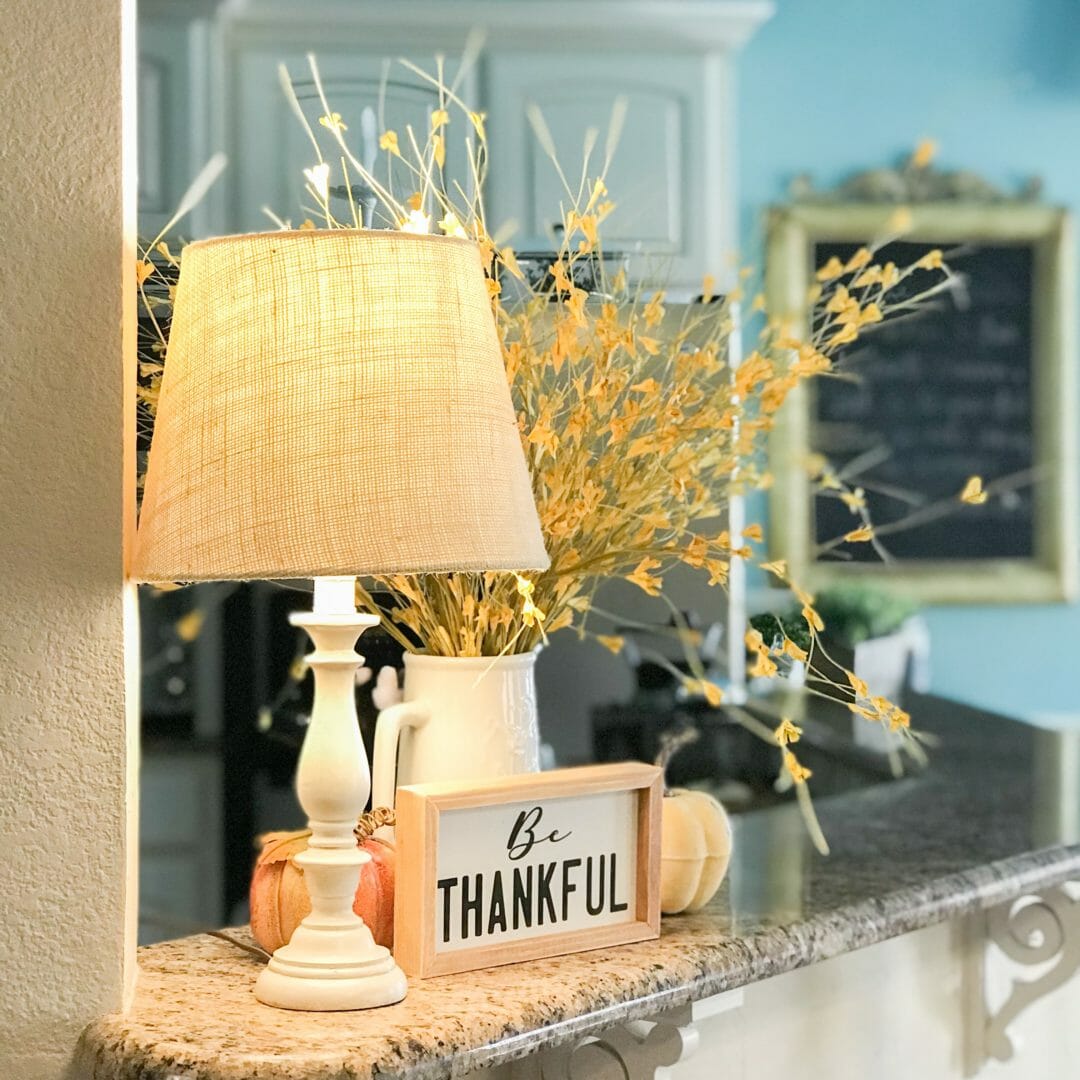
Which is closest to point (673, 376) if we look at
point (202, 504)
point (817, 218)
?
point (202, 504)

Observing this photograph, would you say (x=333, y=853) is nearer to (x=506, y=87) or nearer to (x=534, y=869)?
(x=534, y=869)

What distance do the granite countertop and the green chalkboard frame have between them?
2201 mm

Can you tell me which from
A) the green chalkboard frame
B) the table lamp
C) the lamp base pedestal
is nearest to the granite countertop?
the lamp base pedestal

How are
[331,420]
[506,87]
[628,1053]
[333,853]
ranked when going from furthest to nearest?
[506,87], [628,1053], [333,853], [331,420]

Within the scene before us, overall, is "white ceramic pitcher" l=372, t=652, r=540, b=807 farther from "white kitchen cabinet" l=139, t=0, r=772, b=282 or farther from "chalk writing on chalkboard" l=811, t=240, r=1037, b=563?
"chalk writing on chalkboard" l=811, t=240, r=1037, b=563

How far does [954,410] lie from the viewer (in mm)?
4094

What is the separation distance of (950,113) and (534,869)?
346 cm

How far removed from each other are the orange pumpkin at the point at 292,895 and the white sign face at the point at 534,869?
0.05 m

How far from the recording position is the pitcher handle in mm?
1136

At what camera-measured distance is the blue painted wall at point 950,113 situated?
397 cm

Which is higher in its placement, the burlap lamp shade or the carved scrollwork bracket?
the burlap lamp shade

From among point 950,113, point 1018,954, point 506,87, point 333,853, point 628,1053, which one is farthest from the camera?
point 950,113

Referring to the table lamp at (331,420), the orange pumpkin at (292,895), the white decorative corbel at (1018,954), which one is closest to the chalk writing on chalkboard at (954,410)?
the white decorative corbel at (1018,954)

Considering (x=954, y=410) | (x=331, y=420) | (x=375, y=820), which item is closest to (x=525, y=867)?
(x=375, y=820)
